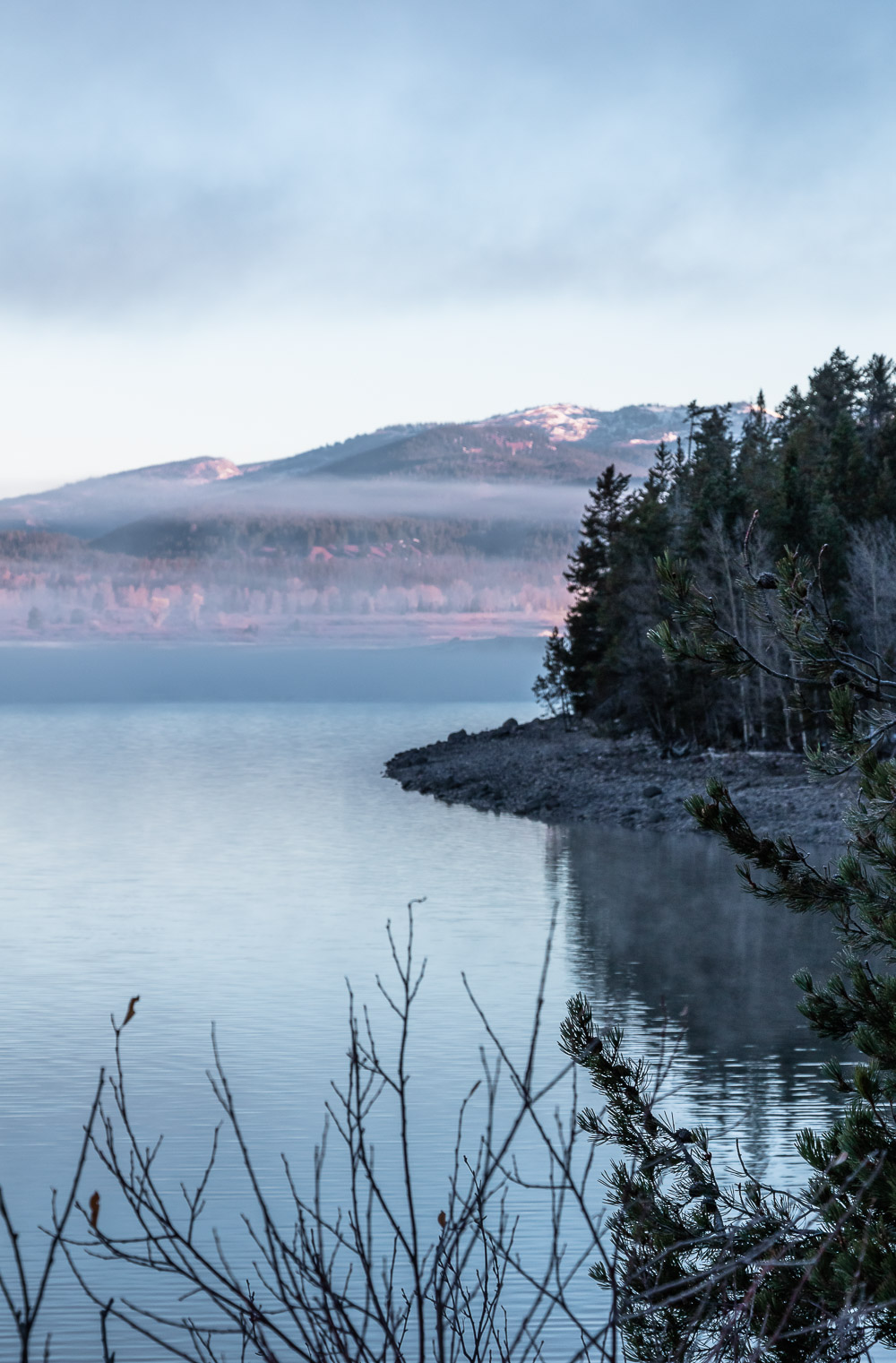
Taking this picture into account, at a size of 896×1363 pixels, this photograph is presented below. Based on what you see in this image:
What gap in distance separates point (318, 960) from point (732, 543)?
91.6ft

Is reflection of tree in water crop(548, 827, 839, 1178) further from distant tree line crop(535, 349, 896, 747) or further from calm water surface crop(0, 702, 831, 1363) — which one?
distant tree line crop(535, 349, 896, 747)

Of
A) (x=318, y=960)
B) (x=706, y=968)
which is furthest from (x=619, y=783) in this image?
(x=318, y=960)

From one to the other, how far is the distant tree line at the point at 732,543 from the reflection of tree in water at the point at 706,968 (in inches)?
336

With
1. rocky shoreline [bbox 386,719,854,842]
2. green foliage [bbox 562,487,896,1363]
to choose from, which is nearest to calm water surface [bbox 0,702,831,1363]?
green foliage [bbox 562,487,896,1363]

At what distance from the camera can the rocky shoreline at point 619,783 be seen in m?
36.3

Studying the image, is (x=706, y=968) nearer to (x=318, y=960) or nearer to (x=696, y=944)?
(x=696, y=944)

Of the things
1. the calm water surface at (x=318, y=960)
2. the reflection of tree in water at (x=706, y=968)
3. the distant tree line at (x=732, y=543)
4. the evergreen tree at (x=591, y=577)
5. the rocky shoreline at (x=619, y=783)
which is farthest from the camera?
the evergreen tree at (x=591, y=577)

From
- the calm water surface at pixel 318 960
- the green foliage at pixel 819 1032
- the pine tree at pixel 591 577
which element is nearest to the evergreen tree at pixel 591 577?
the pine tree at pixel 591 577

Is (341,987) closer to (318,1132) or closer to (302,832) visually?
(318,1132)

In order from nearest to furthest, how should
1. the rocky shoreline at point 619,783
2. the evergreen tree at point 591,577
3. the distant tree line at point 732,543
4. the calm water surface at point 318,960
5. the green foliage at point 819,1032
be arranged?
the green foliage at point 819,1032 < the calm water surface at point 318,960 < the rocky shoreline at point 619,783 < the distant tree line at point 732,543 < the evergreen tree at point 591,577

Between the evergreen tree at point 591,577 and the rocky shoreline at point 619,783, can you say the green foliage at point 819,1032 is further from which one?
the evergreen tree at point 591,577

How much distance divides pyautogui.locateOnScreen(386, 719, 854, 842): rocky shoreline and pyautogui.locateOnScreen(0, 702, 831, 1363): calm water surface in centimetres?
176

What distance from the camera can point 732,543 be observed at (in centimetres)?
4669

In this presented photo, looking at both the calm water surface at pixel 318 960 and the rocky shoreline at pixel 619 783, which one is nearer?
the calm water surface at pixel 318 960
